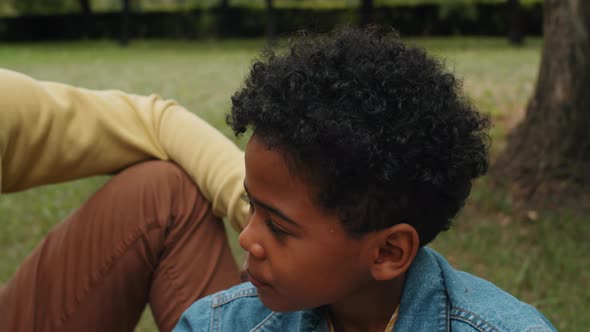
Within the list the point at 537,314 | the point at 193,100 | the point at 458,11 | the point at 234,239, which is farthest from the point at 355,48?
the point at 458,11

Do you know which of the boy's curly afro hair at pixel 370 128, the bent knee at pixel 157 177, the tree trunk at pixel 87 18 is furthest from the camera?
the tree trunk at pixel 87 18

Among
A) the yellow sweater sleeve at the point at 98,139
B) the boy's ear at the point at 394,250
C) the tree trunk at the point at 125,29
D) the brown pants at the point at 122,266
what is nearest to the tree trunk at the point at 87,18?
the tree trunk at the point at 125,29

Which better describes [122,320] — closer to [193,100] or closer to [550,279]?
[550,279]

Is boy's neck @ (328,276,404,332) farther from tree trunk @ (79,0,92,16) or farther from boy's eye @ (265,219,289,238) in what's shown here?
tree trunk @ (79,0,92,16)

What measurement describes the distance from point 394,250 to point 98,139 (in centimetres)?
98

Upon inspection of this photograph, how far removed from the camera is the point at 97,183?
497cm

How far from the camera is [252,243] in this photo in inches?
53.0

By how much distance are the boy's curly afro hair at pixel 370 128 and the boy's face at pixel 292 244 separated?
3 cm

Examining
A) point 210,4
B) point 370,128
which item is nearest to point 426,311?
point 370,128

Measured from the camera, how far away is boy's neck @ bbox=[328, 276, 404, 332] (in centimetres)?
144

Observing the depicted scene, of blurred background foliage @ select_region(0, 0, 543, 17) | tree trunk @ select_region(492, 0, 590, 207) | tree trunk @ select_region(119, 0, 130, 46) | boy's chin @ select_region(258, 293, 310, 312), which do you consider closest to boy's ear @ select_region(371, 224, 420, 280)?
boy's chin @ select_region(258, 293, 310, 312)

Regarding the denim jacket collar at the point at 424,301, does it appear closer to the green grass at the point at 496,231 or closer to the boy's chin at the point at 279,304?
the boy's chin at the point at 279,304

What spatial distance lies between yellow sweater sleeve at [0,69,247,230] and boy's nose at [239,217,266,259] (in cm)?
53

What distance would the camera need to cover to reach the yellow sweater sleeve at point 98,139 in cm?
183
